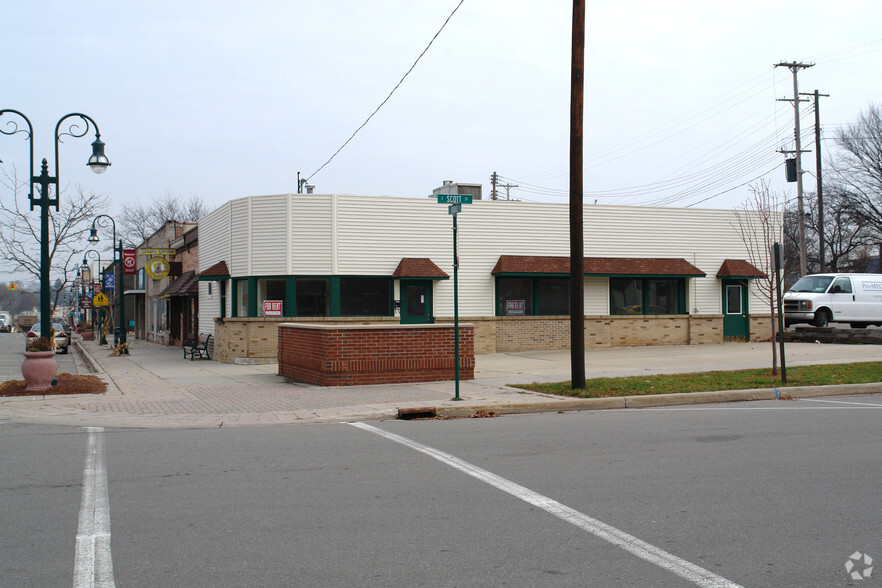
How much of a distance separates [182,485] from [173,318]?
29.5 metres

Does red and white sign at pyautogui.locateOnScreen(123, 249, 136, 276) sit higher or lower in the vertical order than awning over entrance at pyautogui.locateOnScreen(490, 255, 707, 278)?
higher

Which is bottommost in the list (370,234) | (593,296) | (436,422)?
(436,422)

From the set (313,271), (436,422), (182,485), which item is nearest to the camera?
(182,485)

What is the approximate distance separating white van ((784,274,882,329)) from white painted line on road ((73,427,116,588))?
2443 cm

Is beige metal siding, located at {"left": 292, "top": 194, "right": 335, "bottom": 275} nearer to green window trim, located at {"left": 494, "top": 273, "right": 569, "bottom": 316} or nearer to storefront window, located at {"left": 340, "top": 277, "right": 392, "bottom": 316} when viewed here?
storefront window, located at {"left": 340, "top": 277, "right": 392, "bottom": 316}

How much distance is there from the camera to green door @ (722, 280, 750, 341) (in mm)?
27047

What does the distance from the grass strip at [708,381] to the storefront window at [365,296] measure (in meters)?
9.16

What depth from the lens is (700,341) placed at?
26.5 m

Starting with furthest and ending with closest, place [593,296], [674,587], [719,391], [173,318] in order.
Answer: [173,318] → [593,296] → [719,391] → [674,587]

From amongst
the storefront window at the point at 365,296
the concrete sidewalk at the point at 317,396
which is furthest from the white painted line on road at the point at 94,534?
the storefront window at the point at 365,296

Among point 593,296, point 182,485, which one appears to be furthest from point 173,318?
point 182,485

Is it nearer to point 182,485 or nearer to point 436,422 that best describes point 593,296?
point 436,422

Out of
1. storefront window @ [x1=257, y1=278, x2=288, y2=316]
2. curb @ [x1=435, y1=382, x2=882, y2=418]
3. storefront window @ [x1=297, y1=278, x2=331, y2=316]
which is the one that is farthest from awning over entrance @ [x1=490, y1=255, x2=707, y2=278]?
curb @ [x1=435, y1=382, x2=882, y2=418]

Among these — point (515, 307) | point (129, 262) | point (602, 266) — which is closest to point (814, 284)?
point (602, 266)
